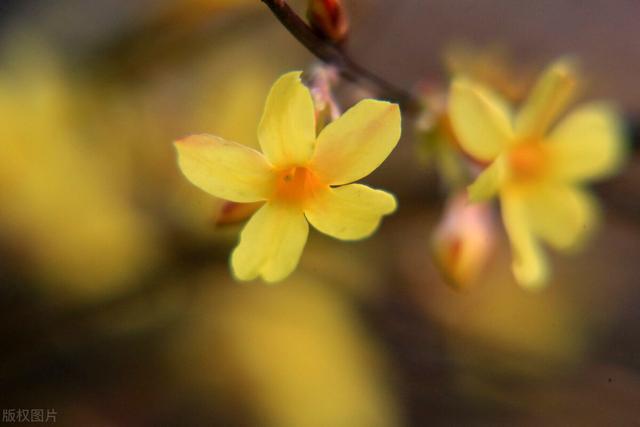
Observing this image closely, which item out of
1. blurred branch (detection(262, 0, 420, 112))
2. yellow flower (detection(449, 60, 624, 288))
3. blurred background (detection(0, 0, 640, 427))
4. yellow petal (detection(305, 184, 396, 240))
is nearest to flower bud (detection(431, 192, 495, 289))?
yellow flower (detection(449, 60, 624, 288))

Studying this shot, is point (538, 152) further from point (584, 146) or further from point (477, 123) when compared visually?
point (477, 123)

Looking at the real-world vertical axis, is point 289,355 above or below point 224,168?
above

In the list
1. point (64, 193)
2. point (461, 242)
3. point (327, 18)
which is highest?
point (64, 193)

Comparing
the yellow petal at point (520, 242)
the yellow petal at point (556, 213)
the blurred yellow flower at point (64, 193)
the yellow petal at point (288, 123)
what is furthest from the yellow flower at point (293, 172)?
the blurred yellow flower at point (64, 193)

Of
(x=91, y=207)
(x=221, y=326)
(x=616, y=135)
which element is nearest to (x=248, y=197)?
(x=616, y=135)

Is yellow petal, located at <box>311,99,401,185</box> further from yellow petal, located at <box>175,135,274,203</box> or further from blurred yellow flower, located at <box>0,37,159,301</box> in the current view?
blurred yellow flower, located at <box>0,37,159,301</box>

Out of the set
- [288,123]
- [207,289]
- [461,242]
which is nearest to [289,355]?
[207,289]
